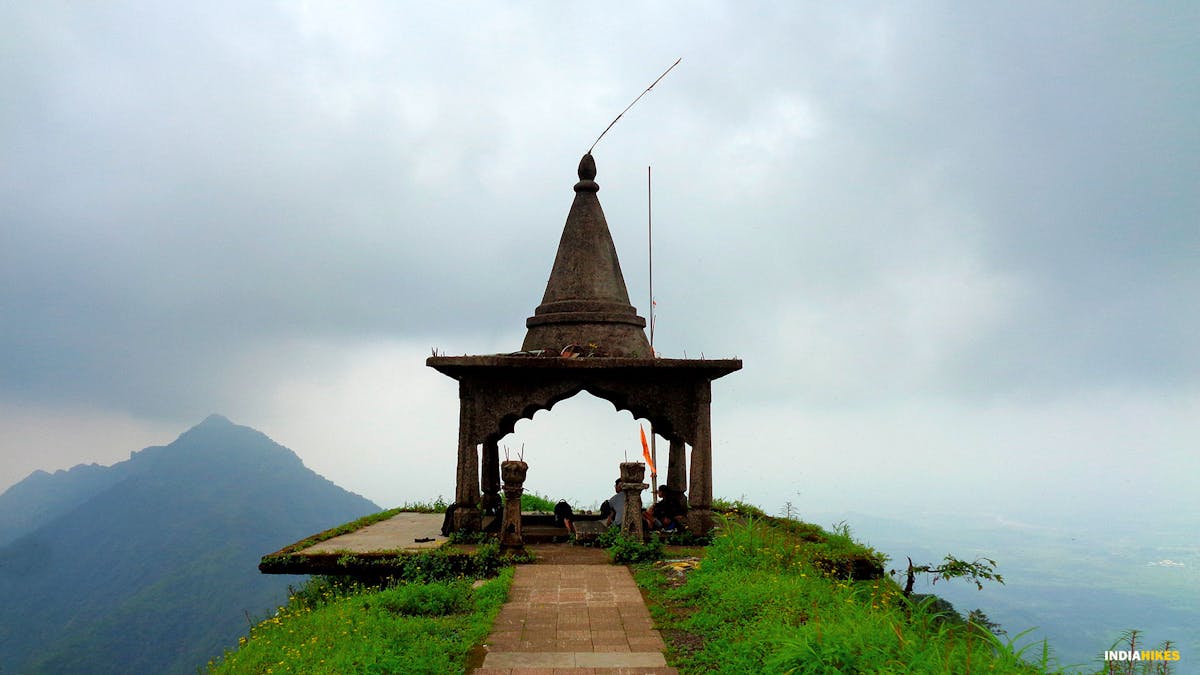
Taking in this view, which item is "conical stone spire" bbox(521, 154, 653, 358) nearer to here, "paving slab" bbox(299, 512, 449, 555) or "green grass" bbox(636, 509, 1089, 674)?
"paving slab" bbox(299, 512, 449, 555)

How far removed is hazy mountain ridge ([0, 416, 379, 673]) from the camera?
282 ft

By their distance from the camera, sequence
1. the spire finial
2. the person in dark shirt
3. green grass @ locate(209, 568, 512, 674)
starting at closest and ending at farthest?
green grass @ locate(209, 568, 512, 674) → the person in dark shirt → the spire finial

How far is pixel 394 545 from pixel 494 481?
376 cm

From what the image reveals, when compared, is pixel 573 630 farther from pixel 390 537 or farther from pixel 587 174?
pixel 587 174

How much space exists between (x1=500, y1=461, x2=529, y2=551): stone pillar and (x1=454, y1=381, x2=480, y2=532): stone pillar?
116cm

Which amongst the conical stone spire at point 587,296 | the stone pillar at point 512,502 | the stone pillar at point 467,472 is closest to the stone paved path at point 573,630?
the stone pillar at point 512,502

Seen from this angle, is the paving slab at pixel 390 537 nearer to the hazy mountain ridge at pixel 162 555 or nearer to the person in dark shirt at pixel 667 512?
the person in dark shirt at pixel 667 512

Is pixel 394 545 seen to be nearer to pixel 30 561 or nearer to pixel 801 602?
pixel 801 602

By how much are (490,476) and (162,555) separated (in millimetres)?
128218

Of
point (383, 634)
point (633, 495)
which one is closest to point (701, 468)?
point (633, 495)

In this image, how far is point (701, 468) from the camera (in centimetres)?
1211

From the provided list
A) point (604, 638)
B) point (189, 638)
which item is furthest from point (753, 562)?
point (189, 638)

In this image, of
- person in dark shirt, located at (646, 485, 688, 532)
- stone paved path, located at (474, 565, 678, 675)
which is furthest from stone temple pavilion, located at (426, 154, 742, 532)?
stone paved path, located at (474, 565, 678, 675)

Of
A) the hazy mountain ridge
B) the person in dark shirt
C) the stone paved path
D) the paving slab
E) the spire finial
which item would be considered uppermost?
the spire finial
